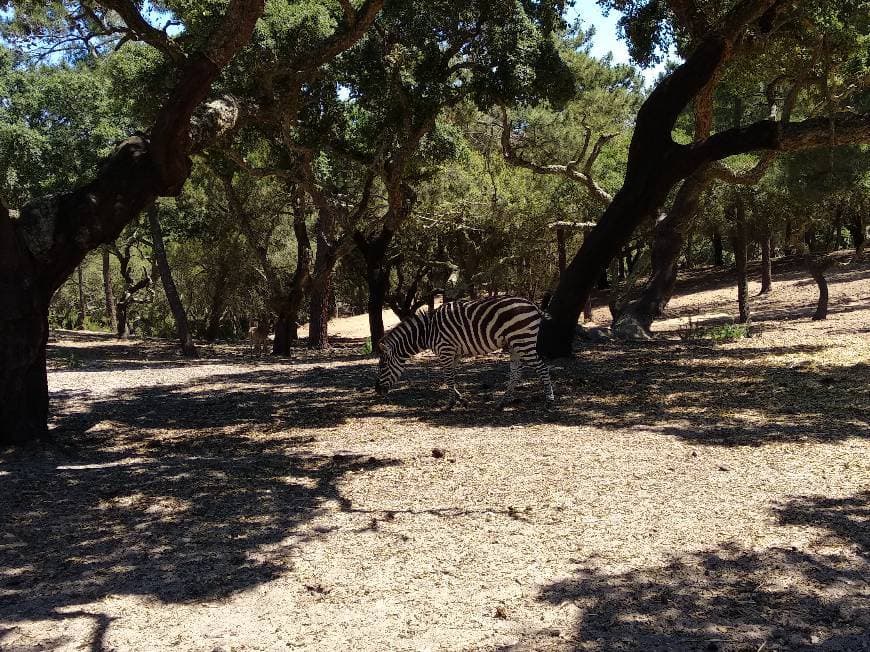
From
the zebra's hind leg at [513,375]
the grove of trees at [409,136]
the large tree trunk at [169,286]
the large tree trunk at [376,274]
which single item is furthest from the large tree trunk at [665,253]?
the large tree trunk at [169,286]

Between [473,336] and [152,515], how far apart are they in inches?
235

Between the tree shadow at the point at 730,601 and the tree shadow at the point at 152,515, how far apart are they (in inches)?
86.5

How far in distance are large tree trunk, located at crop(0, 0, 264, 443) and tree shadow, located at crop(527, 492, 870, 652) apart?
6.61 meters

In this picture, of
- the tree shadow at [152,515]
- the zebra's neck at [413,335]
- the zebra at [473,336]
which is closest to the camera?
the tree shadow at [152,515]

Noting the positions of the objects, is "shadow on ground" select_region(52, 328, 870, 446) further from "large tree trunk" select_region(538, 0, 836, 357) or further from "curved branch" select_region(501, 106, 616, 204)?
"curved branch" select_region(501, 106, 616, 204)

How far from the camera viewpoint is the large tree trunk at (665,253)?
17.9 m

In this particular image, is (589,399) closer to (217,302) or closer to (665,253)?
(665,253)

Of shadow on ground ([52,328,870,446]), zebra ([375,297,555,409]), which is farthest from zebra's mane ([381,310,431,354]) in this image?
shadow on ground ([52,328,870,446])

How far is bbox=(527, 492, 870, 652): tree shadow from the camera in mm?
4250

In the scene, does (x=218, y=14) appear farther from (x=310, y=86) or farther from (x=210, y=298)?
(x=210, y=298)

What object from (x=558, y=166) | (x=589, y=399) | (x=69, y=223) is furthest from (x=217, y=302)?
(x=69, y=223)

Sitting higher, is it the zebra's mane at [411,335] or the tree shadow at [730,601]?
the zebra's mane at [411,335]

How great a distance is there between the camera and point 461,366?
52.7 ft

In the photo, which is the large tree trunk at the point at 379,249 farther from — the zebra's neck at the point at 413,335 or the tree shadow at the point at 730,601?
the tree shadow at the point at 730,601
